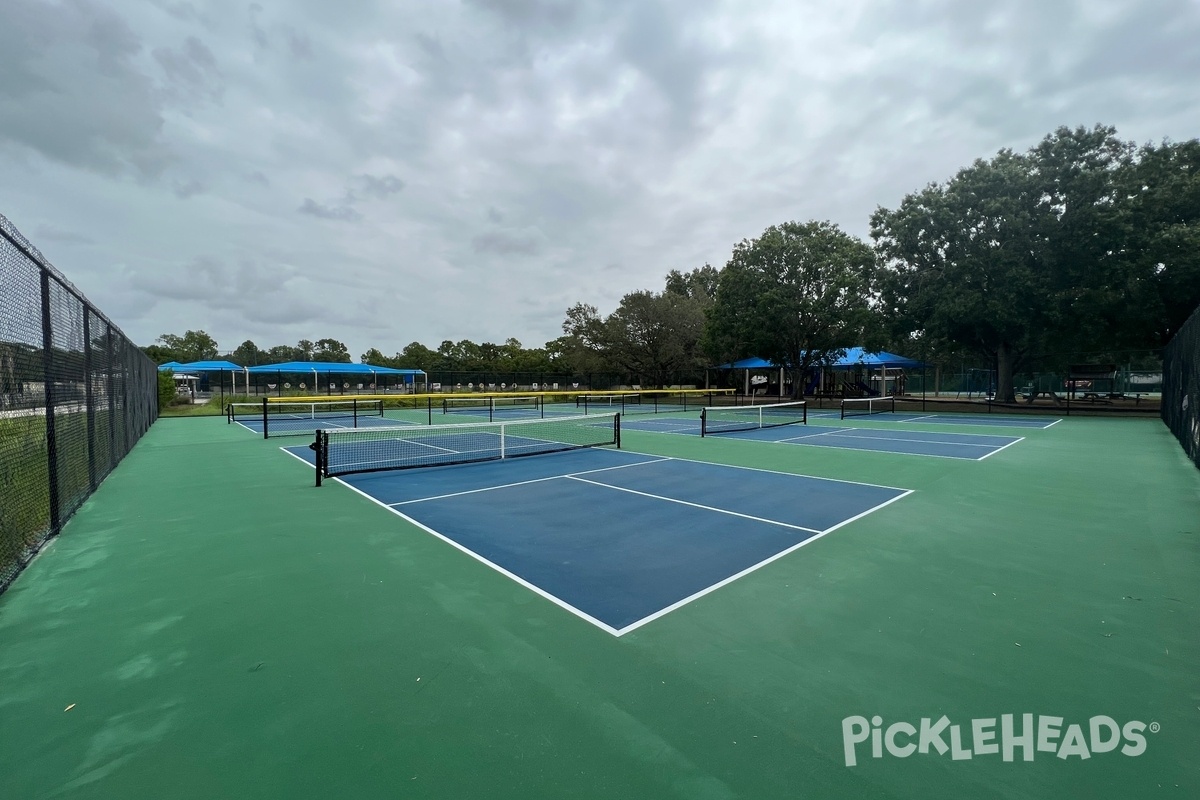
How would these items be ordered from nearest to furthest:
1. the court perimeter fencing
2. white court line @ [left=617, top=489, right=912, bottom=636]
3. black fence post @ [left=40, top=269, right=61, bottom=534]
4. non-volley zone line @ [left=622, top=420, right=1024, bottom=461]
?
white court line @ [left=617, top=489, right=912, bottom=636] < the court perimeter fencing < black fence post @ [left=40, top=269, right=61, bottom=534] < non-volley zone line @ [left=622, top=420, right=1024, bottom=461]

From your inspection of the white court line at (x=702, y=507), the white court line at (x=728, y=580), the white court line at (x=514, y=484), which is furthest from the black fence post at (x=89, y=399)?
the white court line at (x=728, y=580)

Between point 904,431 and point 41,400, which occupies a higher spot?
point 41,400

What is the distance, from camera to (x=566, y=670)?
3207 millimetres

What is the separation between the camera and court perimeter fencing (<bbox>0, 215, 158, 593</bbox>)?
4613 mm

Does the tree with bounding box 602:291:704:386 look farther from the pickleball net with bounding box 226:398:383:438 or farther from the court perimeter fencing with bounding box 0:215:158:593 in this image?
the court perimeter fencing with bounding box 0:215:158:593

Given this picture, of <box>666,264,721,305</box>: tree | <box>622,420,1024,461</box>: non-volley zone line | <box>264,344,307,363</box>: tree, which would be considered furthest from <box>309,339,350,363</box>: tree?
<box>622,420,1024,461</box>: non-volley zone line

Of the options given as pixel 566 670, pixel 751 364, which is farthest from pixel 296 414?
pixel 751 364

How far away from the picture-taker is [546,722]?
2.72 meters

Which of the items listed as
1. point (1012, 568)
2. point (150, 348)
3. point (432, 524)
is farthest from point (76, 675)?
point (150, 348)

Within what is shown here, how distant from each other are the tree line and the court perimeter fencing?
29.3 m

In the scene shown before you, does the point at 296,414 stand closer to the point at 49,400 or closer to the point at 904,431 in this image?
the point at 49,400

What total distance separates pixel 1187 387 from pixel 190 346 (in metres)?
89.7

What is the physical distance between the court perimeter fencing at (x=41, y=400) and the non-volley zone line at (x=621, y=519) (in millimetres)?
3412

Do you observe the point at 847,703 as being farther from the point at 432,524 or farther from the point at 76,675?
the point at 432,524
